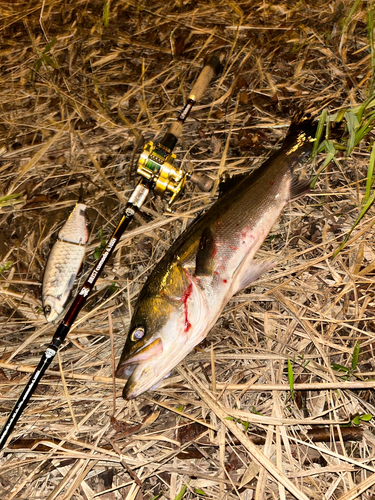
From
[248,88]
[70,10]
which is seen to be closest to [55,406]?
[248,88]

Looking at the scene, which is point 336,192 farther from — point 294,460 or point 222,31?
point 222,31

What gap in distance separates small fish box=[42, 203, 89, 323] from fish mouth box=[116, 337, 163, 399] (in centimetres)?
94

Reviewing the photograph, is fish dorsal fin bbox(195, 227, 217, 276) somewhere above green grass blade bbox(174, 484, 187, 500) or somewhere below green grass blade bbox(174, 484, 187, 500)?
above

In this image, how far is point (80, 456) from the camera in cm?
272

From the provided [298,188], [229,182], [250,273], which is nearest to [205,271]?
[250,273]

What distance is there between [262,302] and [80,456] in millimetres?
1854

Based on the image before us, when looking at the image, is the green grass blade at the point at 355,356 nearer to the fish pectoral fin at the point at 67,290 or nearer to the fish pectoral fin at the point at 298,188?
the fish pectoral fin at the point at 298,188

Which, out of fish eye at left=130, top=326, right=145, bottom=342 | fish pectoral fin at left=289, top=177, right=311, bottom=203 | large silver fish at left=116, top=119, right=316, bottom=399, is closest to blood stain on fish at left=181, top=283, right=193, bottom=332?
large silver fish at left=116, top=119, right=316, bottom=399

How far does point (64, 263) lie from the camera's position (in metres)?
3.37

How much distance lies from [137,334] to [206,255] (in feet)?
2.60

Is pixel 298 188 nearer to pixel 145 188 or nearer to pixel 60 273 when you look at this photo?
pixel 145 188

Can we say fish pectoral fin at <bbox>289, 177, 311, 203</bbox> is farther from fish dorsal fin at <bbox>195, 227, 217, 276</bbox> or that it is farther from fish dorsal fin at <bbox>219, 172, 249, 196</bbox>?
fish dorsal fin at <bbox>195, 227, 217, 276</bbox>

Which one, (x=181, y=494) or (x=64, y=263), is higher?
(x=64, y=263)

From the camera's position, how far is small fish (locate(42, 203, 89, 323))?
3.25 m
